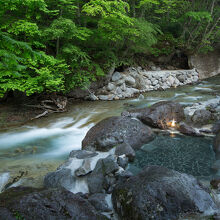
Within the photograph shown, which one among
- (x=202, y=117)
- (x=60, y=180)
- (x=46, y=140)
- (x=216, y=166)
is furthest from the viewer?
(x=202, y=117)

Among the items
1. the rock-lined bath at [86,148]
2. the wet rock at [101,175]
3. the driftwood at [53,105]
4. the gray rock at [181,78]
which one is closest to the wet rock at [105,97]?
the rock-lined bath at [86,148]

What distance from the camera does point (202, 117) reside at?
21.7ft

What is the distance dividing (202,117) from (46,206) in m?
5.95

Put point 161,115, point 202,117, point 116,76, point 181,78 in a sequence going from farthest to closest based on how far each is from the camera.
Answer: point 181,78, point 116,76, point 202,117, point 161,115

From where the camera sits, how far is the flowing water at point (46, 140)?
4234 mm

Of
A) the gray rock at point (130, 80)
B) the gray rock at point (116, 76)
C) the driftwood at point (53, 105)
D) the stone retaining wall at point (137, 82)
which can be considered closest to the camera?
the driftwood at point (53, 105)

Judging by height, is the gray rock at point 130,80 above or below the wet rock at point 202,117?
above

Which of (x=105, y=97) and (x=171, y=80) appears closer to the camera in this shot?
(x=105, y=97)

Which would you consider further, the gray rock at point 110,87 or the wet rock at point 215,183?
the gray rock at point 110,87

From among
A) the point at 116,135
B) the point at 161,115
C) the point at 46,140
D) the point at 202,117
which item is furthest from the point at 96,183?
the point at 202,117

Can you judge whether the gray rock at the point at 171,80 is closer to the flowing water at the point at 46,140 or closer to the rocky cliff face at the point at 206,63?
the rocky cliff face at the point at 206,63

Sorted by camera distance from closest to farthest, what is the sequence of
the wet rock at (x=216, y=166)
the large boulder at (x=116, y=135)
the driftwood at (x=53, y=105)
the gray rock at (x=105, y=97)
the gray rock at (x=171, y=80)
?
the wet rock at (x=216, y=166), the large boulder at (x=116, y=135), the driftwood at (x=53, y=105), the gray rock at (x=105, y=97), the gray rock at (x=171, y=80)

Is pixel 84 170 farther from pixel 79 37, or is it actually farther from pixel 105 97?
pixel 105 97

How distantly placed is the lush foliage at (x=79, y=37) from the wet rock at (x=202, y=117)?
5.27 metres
